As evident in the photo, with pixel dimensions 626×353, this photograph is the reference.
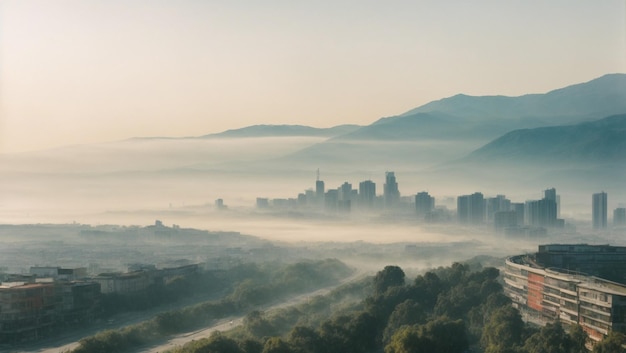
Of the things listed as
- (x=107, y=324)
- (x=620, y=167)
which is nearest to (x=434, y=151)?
(x=620, y=167)

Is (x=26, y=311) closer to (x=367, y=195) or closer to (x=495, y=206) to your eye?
(x=495, y=206)

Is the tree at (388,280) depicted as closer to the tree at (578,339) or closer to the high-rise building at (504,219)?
the tree at (578,339)

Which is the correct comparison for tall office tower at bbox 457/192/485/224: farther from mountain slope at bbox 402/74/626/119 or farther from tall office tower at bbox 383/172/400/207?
mountain slope at bbox 402/74/626/119

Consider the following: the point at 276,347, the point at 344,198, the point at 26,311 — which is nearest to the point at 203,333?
the point at 26,311

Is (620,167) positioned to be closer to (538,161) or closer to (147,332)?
(538,161)

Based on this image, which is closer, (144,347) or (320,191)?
(144,347)

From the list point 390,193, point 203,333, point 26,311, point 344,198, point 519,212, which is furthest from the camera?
point 390,193
